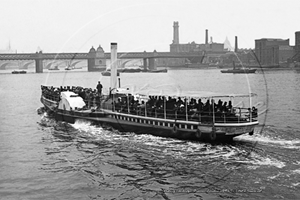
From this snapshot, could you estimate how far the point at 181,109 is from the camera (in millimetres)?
28562

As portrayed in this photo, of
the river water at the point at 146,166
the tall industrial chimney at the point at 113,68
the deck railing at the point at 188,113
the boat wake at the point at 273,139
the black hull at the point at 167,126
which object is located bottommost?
the river water at the point at 146,166

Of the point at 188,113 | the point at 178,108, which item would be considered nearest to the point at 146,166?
the point at 188,113

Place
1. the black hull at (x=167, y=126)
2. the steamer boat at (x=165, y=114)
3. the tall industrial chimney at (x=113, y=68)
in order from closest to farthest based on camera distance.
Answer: the black hull at (x=167, y=126) < the steamer boat at (x=165, y=114) < the tall industrial chimney at (x=113, y=68)

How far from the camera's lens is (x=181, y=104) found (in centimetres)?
3020

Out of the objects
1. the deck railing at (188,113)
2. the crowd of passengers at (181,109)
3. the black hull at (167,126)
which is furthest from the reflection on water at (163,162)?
the crowd of passengers at (181,109)

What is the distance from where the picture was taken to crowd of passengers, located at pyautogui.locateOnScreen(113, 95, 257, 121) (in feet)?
88.0

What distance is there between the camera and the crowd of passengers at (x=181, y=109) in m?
26.8

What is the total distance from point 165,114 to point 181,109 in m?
1.14

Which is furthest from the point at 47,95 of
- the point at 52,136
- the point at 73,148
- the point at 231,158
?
the point at 231,158

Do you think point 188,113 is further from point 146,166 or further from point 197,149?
point 146,166

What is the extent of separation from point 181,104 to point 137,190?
38.8ft

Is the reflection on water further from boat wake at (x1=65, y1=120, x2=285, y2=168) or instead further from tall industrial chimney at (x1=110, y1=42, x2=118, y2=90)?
tall industrial chimney at (x1=110, y1=42, x2=118, y2=90)

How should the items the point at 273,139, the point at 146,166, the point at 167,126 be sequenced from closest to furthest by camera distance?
the point at 146,166, the point at 273,139, the point at 167,126

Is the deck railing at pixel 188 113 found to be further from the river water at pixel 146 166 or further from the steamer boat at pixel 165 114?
the river water at pixel 146 166
